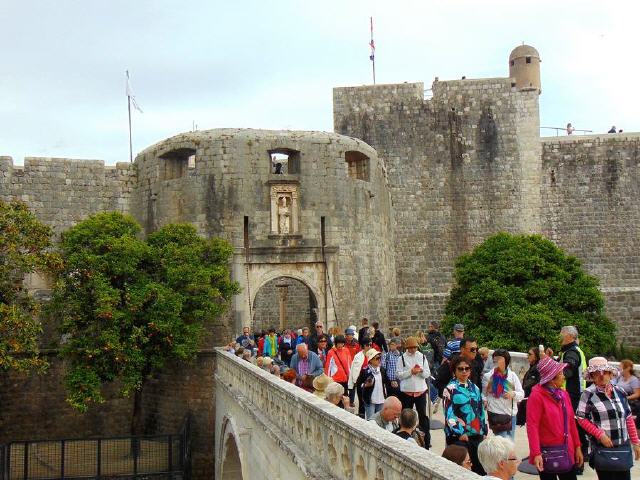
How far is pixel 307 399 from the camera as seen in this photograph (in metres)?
8.60

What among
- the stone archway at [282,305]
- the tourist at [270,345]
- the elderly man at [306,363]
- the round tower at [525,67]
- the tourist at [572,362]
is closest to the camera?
the tourist at [572,362]

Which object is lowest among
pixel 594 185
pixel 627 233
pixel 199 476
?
pixel 199 476

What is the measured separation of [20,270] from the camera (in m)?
19.7

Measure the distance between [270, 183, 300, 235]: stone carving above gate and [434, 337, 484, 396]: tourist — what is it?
13.1 meters

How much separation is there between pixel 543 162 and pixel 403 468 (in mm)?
27949

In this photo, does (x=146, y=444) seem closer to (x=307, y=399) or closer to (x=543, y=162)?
(x=307, y=399)

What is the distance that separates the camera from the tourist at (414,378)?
9938mm

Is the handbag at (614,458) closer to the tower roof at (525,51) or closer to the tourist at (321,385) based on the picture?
the tourist at (321,385)

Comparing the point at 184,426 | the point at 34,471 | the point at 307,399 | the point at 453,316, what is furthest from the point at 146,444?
the point at 307,399

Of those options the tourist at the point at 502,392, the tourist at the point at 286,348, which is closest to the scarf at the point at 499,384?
the tourist at the point at 502,392

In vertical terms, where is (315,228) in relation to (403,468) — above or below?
above

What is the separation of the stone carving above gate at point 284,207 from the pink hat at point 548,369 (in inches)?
642

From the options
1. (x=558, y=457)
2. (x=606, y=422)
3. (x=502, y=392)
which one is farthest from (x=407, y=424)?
(x=502, y=392)

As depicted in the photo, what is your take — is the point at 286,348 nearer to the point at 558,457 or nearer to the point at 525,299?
the point at 525,299
